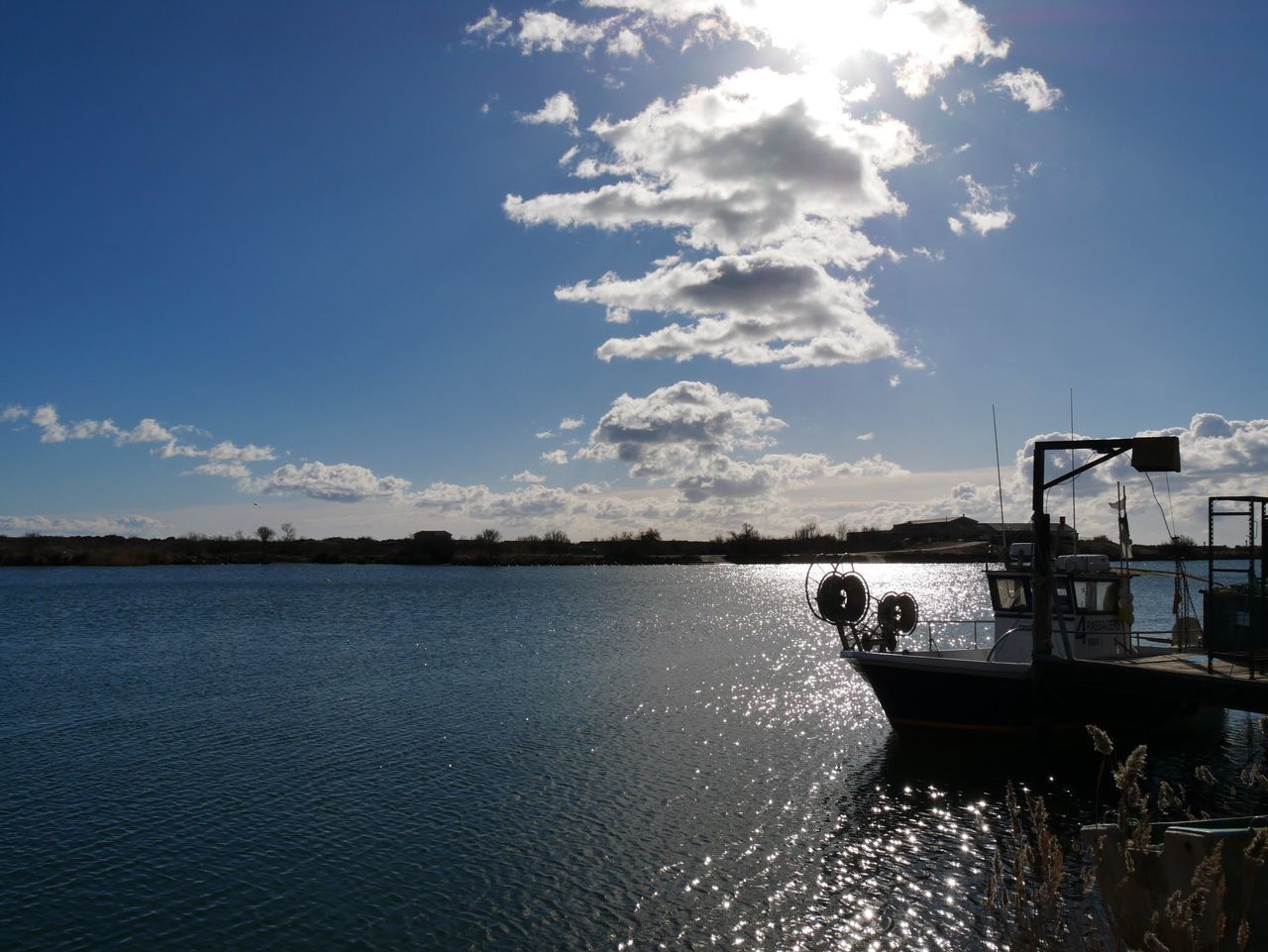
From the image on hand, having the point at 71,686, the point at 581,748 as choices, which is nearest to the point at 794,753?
the point at 581,748

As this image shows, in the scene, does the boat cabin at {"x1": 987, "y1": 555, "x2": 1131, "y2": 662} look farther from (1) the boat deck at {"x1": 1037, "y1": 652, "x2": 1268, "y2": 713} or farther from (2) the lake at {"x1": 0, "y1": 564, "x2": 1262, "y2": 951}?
(2) the lake at {"x1": 0, "y1": 564, "x2": 1262, "y2": 951}

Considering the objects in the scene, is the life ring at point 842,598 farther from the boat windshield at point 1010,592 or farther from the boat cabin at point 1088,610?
the boat cabin at point 1088,610

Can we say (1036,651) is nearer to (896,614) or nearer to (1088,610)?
(1088,610)

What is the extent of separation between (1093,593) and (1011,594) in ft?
6.32

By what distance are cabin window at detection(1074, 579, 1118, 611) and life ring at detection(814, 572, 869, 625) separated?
199 inches

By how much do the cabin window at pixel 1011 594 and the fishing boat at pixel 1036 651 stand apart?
25 millimetres

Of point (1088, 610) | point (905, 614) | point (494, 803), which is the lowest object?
point (494, 803)

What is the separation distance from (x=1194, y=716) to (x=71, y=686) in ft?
110

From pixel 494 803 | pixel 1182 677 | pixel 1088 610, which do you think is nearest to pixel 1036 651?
pixel 1088 610

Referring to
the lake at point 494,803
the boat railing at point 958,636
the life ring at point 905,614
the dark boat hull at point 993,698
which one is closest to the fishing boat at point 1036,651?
the dark boat hull at point 993,698

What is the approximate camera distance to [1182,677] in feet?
52.6

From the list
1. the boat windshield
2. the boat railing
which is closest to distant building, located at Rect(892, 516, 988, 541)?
the boat windshield

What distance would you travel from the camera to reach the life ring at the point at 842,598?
23.9 metres

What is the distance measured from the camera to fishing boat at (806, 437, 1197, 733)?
19531 mm
